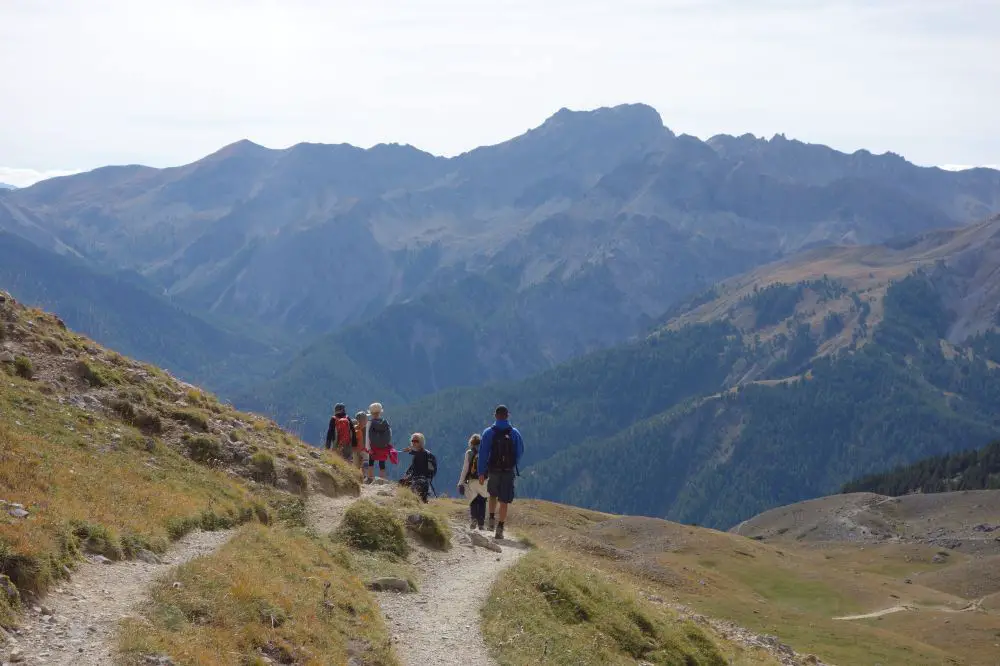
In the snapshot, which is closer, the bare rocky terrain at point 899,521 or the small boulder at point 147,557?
the small boulder at point 147,557

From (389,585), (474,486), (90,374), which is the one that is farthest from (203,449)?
(474,486)

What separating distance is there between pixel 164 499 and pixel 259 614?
6219 mm

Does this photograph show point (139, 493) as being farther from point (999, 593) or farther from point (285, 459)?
point (999, 593)

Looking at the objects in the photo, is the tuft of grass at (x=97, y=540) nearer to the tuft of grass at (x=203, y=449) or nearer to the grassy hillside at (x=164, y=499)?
the grassy hillside at (x=164, y=499)

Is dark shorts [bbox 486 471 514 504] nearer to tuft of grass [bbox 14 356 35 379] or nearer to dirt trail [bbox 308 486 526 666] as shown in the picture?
dirt trail [bbox 308 486 526 666]

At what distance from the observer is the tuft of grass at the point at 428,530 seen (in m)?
28.2

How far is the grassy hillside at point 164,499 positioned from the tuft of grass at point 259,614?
0.03 meters

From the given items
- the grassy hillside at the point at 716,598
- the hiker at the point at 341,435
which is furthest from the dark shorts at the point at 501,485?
the hiker at the point at 341,435

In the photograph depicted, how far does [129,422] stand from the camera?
27.0 metres

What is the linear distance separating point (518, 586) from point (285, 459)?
33.2ft

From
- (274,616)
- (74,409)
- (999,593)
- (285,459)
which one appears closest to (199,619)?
(274,616)

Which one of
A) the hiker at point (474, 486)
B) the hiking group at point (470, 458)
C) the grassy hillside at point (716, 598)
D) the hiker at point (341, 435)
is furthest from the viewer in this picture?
the hiker at point (341, 435)

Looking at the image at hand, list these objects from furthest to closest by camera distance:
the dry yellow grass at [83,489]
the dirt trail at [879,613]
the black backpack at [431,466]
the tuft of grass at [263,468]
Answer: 1. the dirt trail at [879,613]
2. the black backpack at [431,466]
3. the tuft of grass at [263,468]
4. the dry yellow grass at [83,489]

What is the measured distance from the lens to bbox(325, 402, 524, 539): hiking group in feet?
98.6
